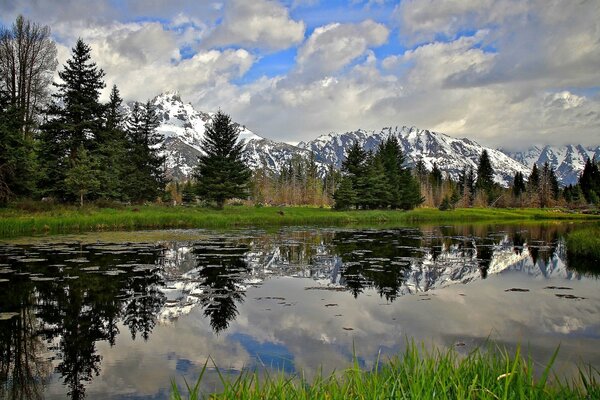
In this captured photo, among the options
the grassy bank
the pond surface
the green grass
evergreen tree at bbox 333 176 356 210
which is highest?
evergreen tree at bbox 333 176 356 210

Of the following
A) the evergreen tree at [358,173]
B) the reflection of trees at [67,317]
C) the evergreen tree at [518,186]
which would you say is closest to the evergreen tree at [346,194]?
the evergreen tree at [358,173]

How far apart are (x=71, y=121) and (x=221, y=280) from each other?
1234 inches

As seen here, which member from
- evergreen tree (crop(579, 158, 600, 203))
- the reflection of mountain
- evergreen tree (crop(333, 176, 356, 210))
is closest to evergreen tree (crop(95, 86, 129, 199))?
the reflection of mountain

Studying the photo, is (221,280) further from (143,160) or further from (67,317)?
(143,160)

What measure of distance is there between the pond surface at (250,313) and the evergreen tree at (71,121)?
784 inches

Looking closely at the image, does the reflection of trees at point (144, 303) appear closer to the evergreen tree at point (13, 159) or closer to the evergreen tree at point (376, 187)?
the evergreen tree at point (13, 159)

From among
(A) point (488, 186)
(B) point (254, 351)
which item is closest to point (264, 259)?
(B) point (254, 351)

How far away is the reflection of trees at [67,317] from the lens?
6.04m

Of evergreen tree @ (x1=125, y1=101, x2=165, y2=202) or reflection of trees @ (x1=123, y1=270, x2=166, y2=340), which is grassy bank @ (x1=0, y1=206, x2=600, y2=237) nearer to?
evergreen tree @ (x1=125, y1=101, x2=165, y2=202)

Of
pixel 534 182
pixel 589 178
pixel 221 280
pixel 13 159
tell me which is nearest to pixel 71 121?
pixel 13 159

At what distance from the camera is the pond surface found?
641 cm

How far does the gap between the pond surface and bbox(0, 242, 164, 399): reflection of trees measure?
29 millimetres

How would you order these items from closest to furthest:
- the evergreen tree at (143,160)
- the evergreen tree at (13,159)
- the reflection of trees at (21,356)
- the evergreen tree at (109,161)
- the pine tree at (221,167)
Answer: the reflection of trees at (21,356) → the evergreen tree at (13,159) → the evergreen tree at (109,161) → the evergreen tree at (143,160) → the pine tree at (221,167)

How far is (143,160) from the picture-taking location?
48312 millimetres
